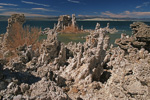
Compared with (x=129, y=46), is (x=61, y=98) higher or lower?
lower

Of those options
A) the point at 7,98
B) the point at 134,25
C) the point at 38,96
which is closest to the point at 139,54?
the point at 134,25

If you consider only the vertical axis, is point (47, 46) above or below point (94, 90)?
above

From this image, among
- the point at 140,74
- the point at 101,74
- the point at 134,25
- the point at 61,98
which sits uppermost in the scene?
the point at 134,25

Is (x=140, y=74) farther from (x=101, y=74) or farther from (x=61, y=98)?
(x=101, y=74)

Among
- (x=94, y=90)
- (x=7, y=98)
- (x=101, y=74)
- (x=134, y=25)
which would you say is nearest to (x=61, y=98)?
(x=7, y=98)

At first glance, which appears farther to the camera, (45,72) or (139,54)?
(139,54)

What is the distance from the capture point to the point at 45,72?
3982 mm

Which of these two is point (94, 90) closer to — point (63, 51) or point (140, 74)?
point (140, 74)

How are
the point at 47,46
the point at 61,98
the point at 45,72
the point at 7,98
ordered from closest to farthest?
the point at 7,98 < the point at 61,98 < the point at 45,72 < the point at 47,46

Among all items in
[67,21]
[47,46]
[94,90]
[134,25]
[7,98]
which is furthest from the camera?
[67,21]

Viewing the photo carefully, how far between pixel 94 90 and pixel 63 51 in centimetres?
330

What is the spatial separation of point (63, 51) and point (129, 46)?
325 cm

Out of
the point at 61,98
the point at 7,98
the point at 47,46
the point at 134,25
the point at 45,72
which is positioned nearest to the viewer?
the point at 7,98

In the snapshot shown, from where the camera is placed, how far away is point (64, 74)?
18.1 feet
